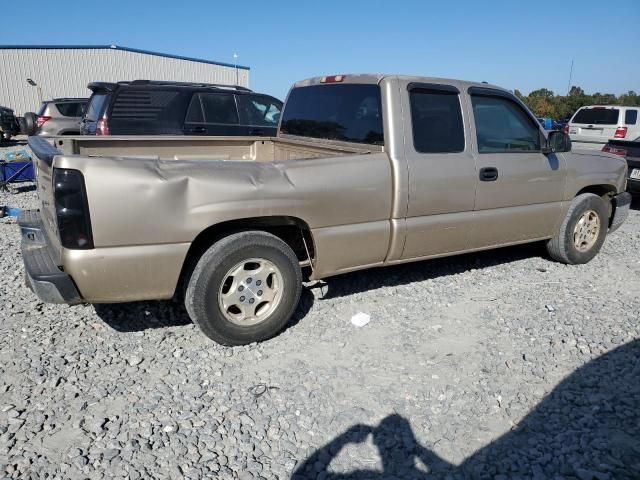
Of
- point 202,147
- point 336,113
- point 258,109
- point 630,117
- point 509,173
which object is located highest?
point 630,117

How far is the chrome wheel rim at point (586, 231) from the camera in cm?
532

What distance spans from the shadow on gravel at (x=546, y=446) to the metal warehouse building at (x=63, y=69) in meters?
28.8

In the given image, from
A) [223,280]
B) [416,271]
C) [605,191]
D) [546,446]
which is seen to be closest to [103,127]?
[416,271]

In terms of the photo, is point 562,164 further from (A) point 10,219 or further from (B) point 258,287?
(A) point 10,219

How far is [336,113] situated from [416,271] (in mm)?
1820

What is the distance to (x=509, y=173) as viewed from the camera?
4492 millimetres

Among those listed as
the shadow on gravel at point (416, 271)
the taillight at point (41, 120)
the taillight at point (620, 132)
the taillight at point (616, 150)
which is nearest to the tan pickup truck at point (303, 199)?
the shadow on gravel at point (416, 271)

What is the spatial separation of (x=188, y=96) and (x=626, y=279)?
22.4 ft

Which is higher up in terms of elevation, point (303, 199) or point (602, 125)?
point (602, 125)

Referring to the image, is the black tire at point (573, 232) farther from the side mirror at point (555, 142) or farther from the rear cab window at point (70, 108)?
the rear cab window at point (70, 108)

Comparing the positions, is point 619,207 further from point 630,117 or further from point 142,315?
point 630,117

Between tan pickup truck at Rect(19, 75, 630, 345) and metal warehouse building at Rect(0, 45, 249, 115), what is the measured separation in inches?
1024

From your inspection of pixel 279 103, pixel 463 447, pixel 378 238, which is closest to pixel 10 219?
pixel 279 103

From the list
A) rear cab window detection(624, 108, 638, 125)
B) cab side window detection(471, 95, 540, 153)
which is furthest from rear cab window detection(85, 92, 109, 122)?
rear cab window detection(624, 108, 638, 125)
